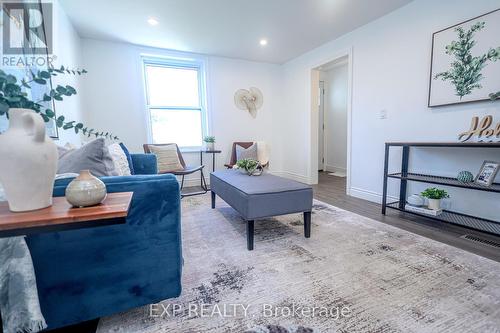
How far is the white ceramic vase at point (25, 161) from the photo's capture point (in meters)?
0.78

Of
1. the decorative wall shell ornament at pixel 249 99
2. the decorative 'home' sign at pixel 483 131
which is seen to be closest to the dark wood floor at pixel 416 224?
the decorative 'home' sign at pixel 483 131

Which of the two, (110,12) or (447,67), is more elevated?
(110,12)

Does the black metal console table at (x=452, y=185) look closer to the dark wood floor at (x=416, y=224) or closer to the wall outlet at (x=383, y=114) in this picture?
the dark wood floor at (x=416, y=224)

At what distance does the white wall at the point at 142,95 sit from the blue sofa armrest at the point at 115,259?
10.7ft

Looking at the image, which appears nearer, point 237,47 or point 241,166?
point 241,166

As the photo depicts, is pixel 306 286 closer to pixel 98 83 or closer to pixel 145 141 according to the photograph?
pixel 145 141

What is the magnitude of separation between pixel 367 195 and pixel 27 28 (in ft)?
12.7

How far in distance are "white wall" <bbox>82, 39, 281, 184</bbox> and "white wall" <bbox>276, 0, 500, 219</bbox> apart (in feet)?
4.42

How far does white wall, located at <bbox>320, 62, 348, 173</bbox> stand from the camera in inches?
215

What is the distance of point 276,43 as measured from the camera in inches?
151

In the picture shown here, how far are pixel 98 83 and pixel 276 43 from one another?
288 cm

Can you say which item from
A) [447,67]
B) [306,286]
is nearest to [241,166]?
[306,286]

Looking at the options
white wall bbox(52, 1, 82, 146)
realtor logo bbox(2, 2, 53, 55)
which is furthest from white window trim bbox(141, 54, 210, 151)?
realtor logo bbox(2, 2, 53, 55)

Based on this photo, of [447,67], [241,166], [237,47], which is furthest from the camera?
[237,47]
